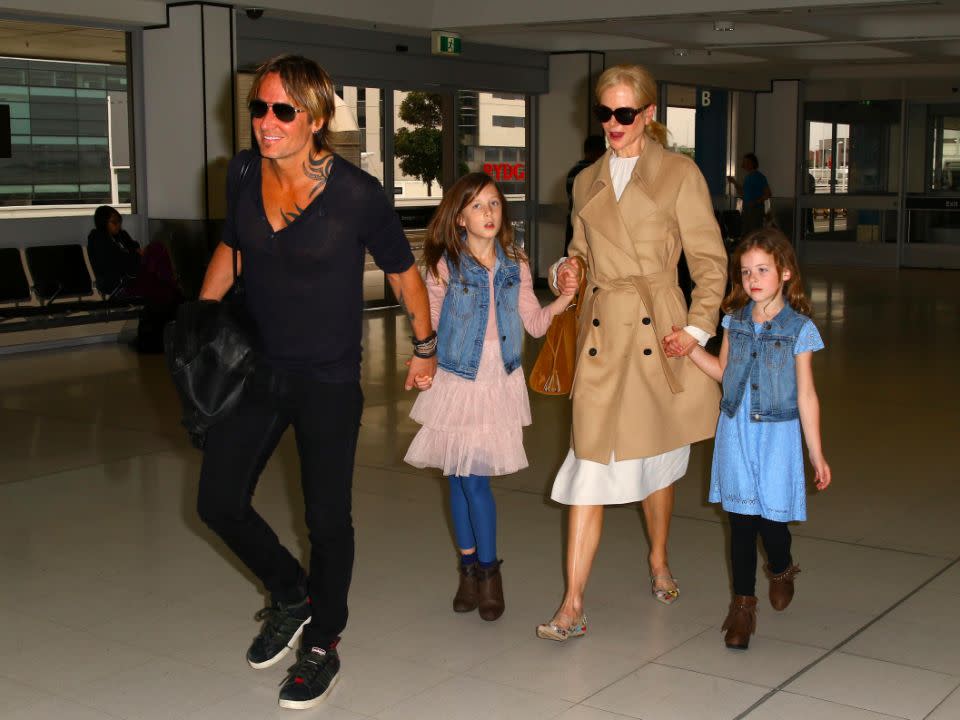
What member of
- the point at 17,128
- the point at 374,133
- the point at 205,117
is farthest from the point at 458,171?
the point at 17,128

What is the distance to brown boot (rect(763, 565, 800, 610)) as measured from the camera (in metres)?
4.20

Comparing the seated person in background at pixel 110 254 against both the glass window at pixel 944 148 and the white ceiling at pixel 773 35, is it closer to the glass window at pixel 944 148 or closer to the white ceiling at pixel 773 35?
the white ceiling at pixel 773 35

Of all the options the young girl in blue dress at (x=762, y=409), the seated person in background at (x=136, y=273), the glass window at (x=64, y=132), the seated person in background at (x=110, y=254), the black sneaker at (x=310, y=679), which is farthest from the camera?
the glass window at (x=64, y=132)

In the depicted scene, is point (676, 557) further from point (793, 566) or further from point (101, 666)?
point (101, 666)

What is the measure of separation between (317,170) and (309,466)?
0.83m

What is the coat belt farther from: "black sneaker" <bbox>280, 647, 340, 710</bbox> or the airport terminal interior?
"black sneaker" <bbox>280, 647, 340, 710</bbox>

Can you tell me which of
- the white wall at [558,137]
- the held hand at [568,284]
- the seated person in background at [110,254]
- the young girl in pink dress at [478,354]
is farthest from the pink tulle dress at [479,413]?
the white wall at [558,137]

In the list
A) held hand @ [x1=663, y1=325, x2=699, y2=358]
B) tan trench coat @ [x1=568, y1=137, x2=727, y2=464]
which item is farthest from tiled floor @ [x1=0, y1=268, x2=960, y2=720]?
held hand @ [x1=663, y1=325, x2=699, y2=358]

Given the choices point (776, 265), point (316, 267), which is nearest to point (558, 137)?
point (776, 265)

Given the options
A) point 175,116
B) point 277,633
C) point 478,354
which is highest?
point 175,116

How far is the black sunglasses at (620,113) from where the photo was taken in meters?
3.94

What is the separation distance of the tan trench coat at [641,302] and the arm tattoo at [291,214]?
110cm

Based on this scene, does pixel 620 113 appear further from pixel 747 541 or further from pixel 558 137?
pixel 558 137

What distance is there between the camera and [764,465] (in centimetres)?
392
